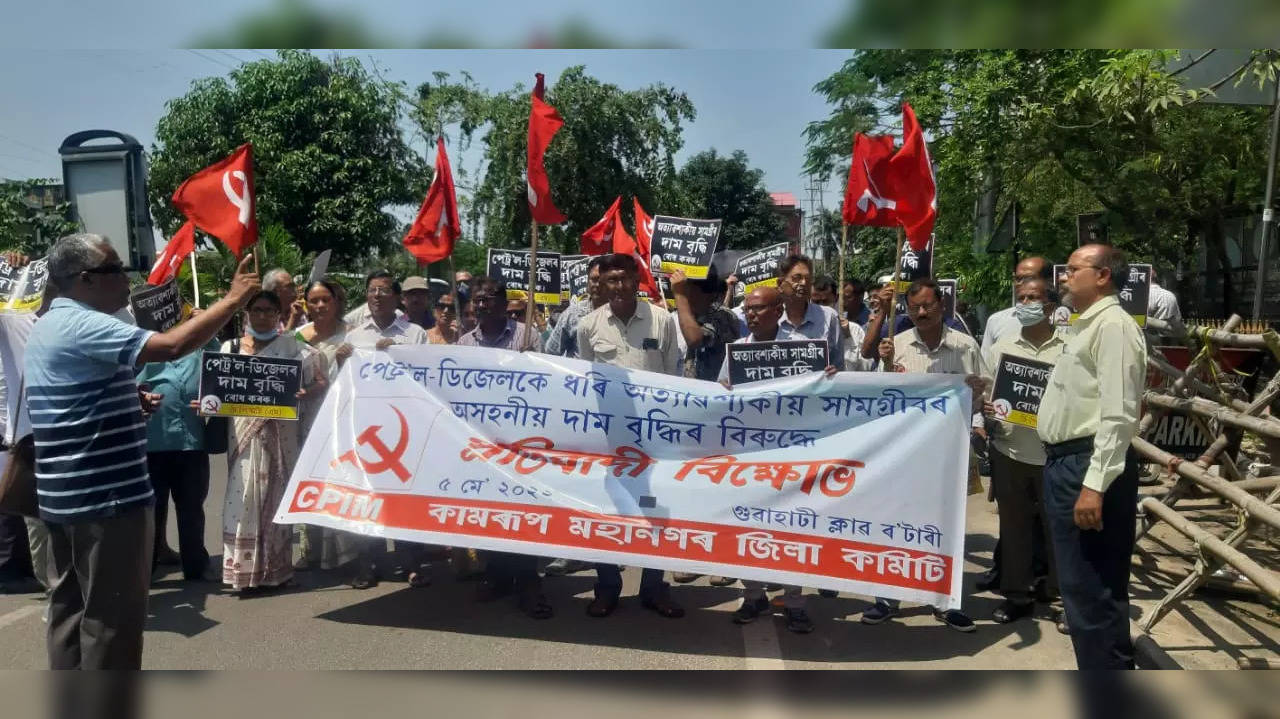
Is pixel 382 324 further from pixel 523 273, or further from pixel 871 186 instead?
pixel 523 273

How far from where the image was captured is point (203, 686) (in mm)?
3330

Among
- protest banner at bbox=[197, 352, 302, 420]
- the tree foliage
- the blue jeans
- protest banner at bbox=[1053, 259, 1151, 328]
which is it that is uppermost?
the tree foliage

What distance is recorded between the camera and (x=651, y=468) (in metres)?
4.84

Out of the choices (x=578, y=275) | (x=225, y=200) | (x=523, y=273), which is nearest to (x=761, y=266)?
(x=578, y=275)

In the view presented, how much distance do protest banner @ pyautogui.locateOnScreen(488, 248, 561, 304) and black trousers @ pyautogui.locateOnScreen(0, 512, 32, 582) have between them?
16.2 ft

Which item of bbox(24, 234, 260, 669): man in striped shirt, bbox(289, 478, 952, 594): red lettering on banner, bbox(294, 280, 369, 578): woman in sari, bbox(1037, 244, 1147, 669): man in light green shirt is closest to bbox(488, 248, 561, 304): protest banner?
bbox(294, 280, 369, 578): woman in sari

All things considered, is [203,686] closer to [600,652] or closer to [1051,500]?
[600,652]

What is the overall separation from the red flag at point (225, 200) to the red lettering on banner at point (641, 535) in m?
1.64

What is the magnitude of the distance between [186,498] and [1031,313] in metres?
5.14

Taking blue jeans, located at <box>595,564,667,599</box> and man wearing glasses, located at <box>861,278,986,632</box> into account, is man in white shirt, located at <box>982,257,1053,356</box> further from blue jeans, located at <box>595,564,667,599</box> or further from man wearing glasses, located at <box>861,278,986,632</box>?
blue jeans, located at <box>595,564,667,599</box>

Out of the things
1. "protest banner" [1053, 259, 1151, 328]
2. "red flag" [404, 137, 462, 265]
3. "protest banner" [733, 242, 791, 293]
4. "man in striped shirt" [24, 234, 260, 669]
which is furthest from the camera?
"protest banner" [733, 242, 791, 293]

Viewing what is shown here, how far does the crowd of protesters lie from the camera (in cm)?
345

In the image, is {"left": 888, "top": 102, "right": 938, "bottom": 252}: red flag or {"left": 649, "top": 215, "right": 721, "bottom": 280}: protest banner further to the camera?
{"left": 649, "top": 215, "right": 721, "bottom": 280}: protest banner

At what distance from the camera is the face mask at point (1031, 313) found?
16.6 feet
